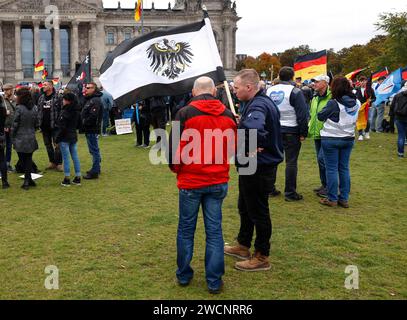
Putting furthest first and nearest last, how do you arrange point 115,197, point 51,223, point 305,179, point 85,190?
point 305,179 < point 85,190 < point 115,197 < point 51,223

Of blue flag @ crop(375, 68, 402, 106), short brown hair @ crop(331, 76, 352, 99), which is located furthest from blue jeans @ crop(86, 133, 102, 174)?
blue flag @ crop(375, 68, 402, 106)

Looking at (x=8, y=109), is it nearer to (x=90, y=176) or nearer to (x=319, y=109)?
→ (x=90, y=176)

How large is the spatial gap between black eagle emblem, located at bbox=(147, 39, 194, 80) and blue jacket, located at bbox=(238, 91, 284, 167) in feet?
5.24

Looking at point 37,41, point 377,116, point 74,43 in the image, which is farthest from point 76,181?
point 37,41

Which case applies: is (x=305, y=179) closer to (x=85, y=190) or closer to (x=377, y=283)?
(x=85, y=190)

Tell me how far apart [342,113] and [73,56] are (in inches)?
3054

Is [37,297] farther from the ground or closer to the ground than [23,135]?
closer to the ground

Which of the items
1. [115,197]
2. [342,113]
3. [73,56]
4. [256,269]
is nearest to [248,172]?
[256,269]

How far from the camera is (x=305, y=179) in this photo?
10.6 metres

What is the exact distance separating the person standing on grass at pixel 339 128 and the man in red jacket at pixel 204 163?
11.4 ft

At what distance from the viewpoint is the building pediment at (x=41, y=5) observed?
249 ft

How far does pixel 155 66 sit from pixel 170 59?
229 mm

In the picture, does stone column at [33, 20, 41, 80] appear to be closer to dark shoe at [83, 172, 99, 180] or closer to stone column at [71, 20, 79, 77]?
stone column at [71, 20, 79, 77]
